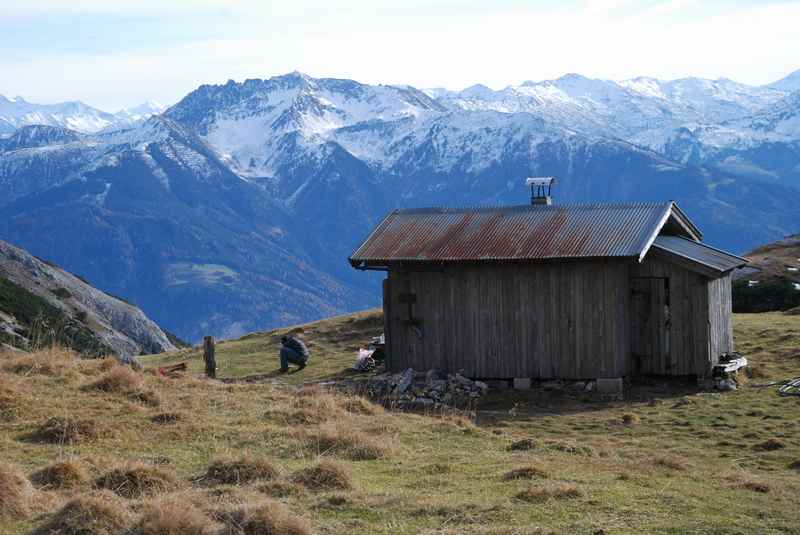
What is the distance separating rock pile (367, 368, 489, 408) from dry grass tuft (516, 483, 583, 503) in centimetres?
1250

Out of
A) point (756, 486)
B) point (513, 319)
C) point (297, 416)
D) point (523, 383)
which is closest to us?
point (756, 486)

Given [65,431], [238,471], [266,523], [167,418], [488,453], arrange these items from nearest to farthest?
[266,523], [238,471], [65,431], [488,453], [167,418]

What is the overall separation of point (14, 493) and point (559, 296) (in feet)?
60.3

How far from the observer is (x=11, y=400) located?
62.8ft

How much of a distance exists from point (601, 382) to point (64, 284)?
156 ft

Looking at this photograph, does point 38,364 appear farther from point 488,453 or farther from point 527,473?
point 527,473

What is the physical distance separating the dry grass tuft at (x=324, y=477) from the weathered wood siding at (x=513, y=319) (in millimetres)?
14979

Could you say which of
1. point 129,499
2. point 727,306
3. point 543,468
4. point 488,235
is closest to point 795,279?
point 727,306

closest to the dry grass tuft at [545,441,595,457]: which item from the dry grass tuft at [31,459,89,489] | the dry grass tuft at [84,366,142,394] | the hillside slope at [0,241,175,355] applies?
the dry grass tuft at [84,366,142,394]

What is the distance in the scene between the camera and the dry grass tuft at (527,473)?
15461 mm

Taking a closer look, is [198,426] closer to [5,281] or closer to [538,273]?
[538,273]

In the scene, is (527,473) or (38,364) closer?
(527,473)

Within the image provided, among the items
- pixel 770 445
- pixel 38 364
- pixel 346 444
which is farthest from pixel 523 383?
pixel 38 364

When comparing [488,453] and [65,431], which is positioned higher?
[65,431]
